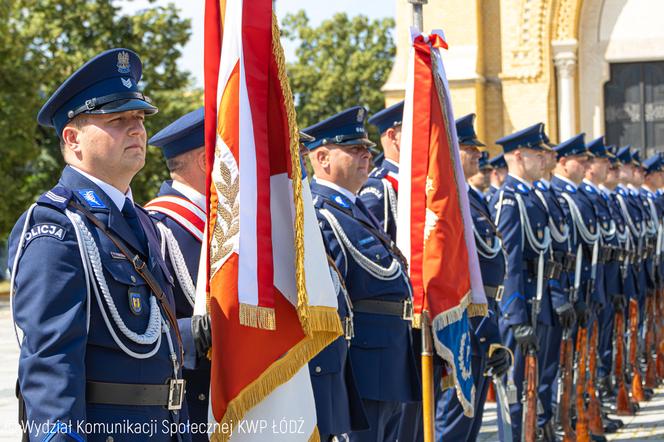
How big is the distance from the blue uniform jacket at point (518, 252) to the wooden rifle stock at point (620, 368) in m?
1.87

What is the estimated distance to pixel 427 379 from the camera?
5.24 m

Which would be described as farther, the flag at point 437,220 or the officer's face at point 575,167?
the officer's face at point 575,167

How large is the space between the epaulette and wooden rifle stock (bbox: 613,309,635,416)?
Result: 684cm

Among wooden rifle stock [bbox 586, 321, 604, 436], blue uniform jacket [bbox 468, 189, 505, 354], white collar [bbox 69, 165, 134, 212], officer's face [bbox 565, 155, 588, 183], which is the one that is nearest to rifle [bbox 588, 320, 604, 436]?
wooden rifle stock [bbox 586, 321, 604, 436]

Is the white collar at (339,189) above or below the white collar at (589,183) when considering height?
above

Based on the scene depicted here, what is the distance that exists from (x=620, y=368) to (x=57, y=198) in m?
7.25

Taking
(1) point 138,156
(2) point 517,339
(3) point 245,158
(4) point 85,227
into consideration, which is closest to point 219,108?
(3) point 245,158

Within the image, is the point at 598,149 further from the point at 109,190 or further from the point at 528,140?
the point at 109,190

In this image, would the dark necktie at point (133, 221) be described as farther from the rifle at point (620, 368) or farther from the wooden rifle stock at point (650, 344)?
the wooden rifle stock at point (650, 344)

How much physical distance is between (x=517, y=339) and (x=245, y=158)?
3.95 meters

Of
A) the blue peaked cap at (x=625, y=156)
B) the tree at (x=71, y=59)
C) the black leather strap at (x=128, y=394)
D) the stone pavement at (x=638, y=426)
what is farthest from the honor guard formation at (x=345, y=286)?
the tree at (x=71, y=59)

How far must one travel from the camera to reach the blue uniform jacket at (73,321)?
2.96 metres

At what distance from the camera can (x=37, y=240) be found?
311cm

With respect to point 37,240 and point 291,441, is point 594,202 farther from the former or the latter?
point 37,240
